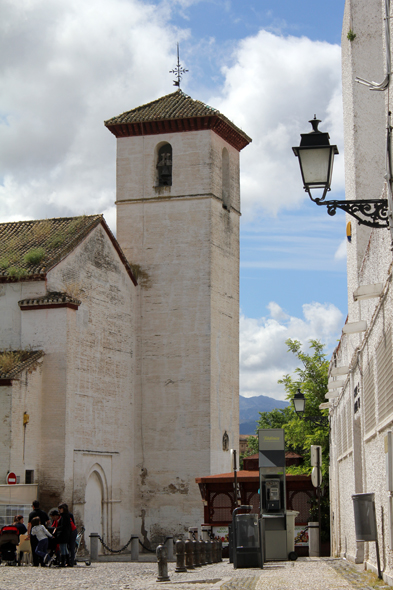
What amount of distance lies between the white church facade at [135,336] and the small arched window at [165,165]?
2.3 inches

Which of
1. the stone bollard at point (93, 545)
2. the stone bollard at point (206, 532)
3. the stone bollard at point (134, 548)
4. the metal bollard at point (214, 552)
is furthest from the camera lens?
the stone bollard at point (206, 532)

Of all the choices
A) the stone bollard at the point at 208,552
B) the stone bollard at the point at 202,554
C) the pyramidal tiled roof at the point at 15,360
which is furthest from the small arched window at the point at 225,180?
the stone bollard at the point at 202,554

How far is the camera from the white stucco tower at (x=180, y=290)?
113 feet

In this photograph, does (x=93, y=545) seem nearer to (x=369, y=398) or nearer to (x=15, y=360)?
(x=15, y=360)

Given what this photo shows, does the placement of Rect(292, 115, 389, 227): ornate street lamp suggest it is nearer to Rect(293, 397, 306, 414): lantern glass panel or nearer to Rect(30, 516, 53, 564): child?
Rect(30, 516, 53, 564): child

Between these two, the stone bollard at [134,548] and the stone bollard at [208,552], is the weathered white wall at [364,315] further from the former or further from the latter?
the stone bollard at [134,548]

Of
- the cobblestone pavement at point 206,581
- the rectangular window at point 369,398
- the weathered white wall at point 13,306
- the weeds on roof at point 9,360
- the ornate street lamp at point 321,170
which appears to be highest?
the weathered white wall at point 13,306

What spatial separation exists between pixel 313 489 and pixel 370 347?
17.5 meters

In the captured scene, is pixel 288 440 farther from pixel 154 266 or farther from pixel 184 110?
pixel 184 110

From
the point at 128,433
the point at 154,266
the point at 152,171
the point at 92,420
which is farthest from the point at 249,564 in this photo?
the point at 152,171

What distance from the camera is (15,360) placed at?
2817 cm

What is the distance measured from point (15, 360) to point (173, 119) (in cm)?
1427

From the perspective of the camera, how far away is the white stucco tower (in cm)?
3431

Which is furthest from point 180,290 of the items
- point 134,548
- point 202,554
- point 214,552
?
point 202,554
